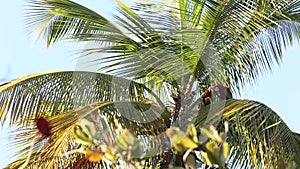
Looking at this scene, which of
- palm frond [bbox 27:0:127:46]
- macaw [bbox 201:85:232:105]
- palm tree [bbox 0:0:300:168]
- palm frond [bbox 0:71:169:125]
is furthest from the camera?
palm frond [bbox 27:0:127:46]

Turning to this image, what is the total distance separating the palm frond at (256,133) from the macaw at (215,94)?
0.08 metres

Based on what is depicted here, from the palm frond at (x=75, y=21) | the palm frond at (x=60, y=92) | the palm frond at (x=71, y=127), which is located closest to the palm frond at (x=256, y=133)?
the palm frond at (x=71, y=127)

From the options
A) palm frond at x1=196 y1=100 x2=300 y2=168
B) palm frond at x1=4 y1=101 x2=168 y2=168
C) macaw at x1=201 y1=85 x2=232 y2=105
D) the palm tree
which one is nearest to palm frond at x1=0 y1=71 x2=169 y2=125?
the palm tree

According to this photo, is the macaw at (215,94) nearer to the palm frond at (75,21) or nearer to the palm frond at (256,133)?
the palm frond at (256,133)

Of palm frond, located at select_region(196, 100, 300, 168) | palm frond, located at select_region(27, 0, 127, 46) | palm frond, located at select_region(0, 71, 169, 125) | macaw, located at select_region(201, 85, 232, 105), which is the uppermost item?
palm frond, located at select_region(27, 0, 127, 46)

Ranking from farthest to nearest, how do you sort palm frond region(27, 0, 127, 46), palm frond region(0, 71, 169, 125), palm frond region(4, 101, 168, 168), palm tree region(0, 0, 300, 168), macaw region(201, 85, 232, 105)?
palm frond region(27, 0, 127, 46), palm frond region(0, 71, 169, 125), macaw region(201, 85, 232, 105), palm tree region(0, 0, 300, 168), palm frond region(4, 101, 168, 168)

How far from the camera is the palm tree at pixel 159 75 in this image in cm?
437

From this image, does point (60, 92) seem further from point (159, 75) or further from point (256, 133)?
point (256, 133)

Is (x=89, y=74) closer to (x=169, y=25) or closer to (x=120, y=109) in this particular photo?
(x=120, y=109)

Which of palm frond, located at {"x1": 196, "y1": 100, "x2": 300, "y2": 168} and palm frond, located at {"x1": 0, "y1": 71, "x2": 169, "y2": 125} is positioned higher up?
palm frond, located at {"x1": 0, "y1": 71, "x2": 169, "y2": 125}

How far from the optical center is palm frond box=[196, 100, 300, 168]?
4.19m

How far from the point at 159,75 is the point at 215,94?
2.10 feet

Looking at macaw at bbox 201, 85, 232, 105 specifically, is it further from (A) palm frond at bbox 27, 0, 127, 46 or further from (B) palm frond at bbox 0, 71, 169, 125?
(A) palm frond at bbox 27, 0, 127, 46

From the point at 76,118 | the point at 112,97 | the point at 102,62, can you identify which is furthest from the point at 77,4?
the point at 76,118
